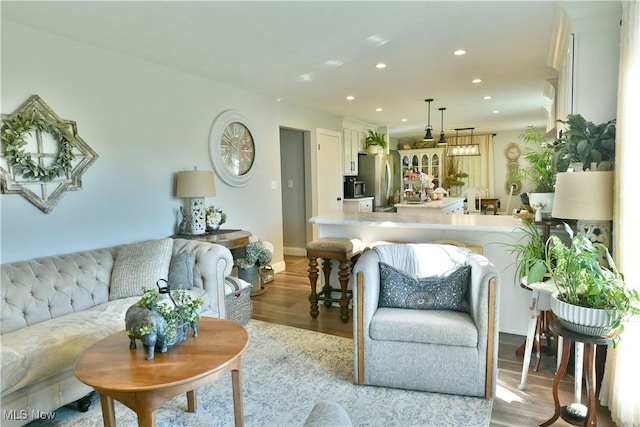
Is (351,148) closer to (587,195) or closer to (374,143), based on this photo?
(374,143)

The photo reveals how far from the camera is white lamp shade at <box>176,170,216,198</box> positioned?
3.65m

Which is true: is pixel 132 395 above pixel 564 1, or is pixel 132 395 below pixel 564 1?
below

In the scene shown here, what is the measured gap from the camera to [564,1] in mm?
2387

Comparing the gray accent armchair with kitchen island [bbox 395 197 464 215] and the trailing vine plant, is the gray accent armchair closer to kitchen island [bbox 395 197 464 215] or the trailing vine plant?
the trailing vine plant

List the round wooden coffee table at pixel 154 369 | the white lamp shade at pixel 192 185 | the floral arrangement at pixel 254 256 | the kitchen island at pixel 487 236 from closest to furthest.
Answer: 1. the round wooden coffee table at pixel 154 369
2. the kitchen island at pixel 487 236
3. the white lamp shade at pixel 192 185
4. the floral arrangement at pixel 254 256

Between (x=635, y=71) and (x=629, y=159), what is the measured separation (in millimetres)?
425

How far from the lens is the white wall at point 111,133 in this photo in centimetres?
270

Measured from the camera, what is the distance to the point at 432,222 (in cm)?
347

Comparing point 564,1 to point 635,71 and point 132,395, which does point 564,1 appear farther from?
point 132,395

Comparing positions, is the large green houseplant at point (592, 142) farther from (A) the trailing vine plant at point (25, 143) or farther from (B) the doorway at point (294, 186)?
(B) the doorway at point (294, 186)

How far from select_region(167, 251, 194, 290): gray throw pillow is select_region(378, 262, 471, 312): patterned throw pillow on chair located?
154 cm

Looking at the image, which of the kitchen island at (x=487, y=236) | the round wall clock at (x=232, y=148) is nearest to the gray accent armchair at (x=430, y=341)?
the kitchen island at (x=487, y=236)

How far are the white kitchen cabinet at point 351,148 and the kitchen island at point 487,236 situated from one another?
356 cm

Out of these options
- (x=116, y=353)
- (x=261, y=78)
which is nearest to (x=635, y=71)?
(x=116, y=353)
